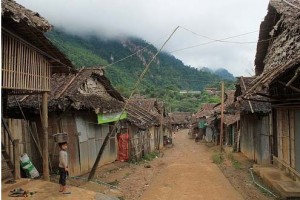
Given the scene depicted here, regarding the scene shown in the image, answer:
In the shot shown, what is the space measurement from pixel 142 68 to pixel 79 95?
64.3 meters

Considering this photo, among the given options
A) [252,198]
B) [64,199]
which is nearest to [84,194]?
[64,199]

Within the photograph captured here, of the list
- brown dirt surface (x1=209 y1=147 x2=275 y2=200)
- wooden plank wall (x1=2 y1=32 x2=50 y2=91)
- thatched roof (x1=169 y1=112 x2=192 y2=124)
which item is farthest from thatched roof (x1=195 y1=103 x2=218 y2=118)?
wooden plank wall (x1=2 y1=32 x2=50 y2=91)

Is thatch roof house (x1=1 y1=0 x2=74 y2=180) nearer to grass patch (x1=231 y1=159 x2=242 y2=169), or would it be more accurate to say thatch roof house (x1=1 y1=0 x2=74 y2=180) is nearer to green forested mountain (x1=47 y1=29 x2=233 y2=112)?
grass patch (x1=231 y1=159 x2=242 y2=169)

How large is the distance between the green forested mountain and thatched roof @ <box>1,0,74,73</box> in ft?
159

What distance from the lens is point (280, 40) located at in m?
12.7

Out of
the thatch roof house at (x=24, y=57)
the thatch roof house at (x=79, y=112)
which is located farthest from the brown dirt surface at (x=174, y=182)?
the thatch roof house at (x=24, y=57)

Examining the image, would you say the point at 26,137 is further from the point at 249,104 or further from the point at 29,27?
the point at 249,104

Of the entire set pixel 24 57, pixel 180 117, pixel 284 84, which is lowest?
pixel 180 117

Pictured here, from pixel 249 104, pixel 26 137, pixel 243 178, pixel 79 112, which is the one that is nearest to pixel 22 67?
pixel 26 137

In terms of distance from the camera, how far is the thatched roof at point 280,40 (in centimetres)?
985

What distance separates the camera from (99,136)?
62.0 ft

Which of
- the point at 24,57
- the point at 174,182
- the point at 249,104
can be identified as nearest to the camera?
the point at 24,57

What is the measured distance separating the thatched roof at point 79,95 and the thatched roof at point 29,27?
2496 mm

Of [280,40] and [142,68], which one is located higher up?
[142,68]
